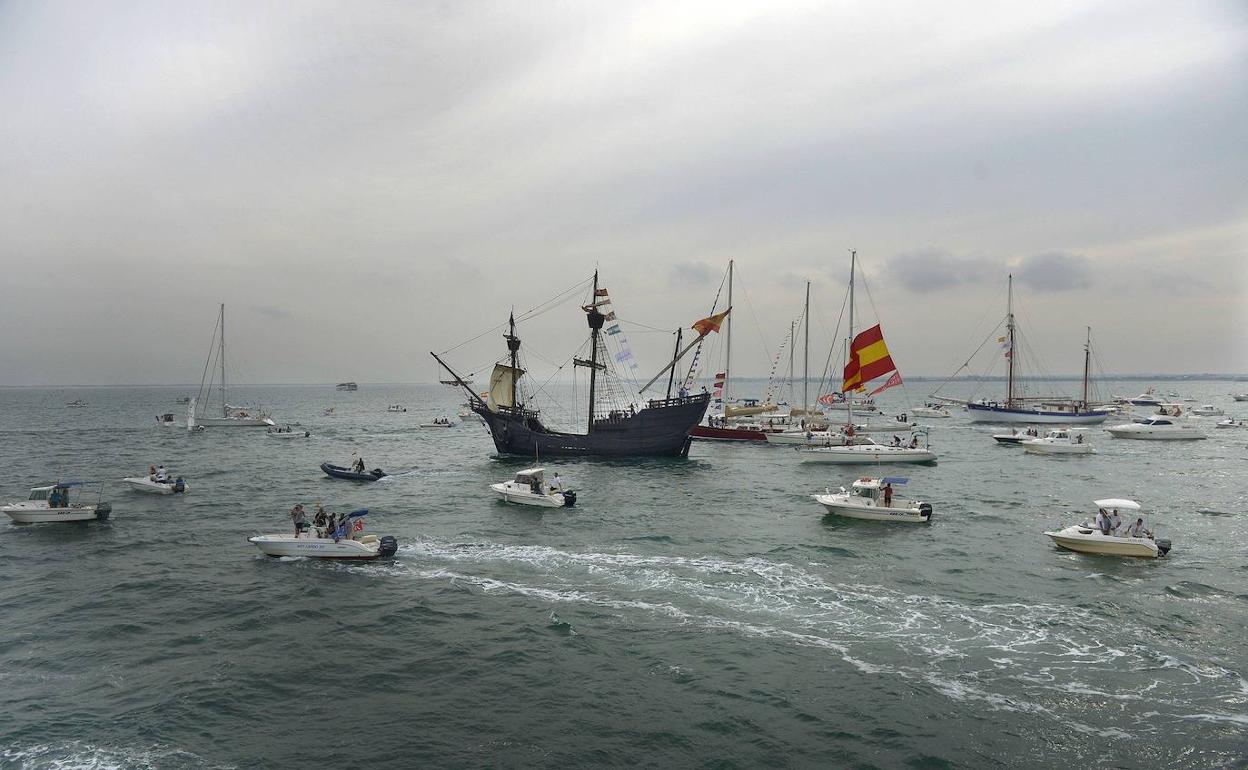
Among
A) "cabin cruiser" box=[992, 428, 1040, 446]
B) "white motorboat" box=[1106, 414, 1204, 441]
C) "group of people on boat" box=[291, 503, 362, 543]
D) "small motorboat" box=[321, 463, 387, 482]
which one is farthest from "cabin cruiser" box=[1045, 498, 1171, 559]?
"white motorboat" box=[1106, 414, 1204, 441]

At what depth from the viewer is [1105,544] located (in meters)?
29.2

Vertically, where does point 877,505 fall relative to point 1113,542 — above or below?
above

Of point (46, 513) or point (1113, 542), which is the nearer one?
point (1113, 542)

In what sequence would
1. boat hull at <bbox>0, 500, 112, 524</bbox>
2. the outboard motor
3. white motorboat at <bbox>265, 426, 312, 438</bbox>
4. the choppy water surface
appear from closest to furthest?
the choppy water surface → the outboard motor → boat hull at <bbox>0, 500, 112, 524</bbox> → white motorboat at <bbox>265, 426, 312, 438</bbox>

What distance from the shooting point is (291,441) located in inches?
3533

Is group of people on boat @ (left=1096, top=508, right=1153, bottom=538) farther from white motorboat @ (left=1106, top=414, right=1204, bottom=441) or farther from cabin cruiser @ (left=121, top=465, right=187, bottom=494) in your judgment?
white motorboat @ (left=1106, top=414, right=1204, bottom=441)

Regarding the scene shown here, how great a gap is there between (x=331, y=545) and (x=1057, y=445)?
229ft

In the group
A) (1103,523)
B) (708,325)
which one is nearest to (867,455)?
(708,325)

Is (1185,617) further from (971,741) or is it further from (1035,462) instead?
(1035,462)

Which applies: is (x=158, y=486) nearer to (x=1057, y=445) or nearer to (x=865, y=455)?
(x=865, y=455)

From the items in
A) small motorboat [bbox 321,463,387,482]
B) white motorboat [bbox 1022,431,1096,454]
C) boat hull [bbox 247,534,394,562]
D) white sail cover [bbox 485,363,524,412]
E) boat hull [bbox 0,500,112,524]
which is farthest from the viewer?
white sail cover [bbox 485,363,524,412]

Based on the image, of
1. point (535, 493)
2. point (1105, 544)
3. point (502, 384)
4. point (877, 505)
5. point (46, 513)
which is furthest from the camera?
point (502, 384)

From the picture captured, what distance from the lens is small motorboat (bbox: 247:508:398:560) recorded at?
28734 millimetres

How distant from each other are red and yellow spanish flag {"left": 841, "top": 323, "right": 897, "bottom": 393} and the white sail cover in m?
36.0
